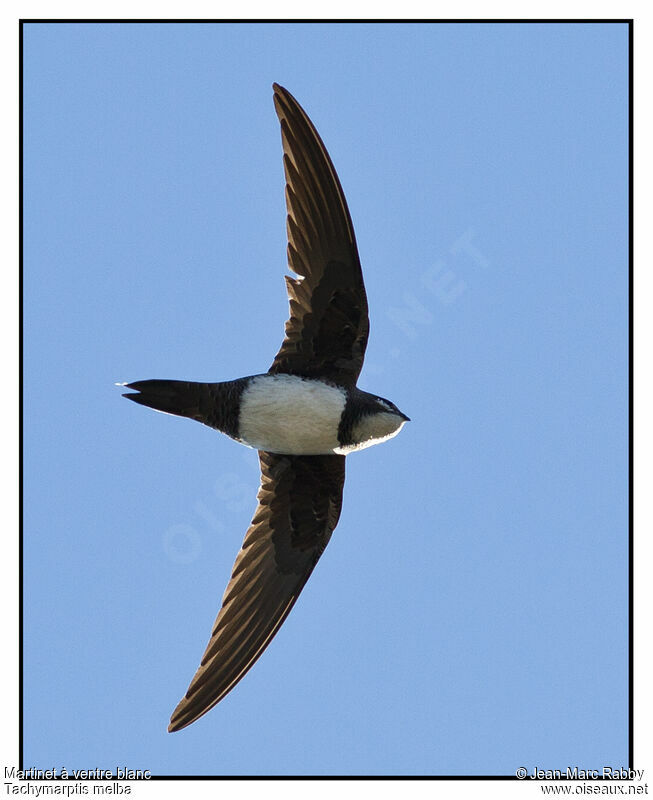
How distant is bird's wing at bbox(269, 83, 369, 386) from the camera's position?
7395 mm

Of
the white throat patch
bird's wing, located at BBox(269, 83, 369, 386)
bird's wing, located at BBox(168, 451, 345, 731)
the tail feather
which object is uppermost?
bird's wing, located at BBox(269, 83, 369, 386)

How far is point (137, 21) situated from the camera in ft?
25.3

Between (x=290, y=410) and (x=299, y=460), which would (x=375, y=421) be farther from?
(x=299, y=460)

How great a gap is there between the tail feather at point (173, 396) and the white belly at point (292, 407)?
27cm

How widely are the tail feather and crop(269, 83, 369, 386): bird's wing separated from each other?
20.5 inches

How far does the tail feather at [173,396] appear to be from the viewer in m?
7.42

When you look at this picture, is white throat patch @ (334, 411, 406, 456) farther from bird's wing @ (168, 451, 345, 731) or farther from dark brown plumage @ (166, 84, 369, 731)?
bird's wing @ (168, 451, 345, 731)

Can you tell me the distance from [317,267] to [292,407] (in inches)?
35.1

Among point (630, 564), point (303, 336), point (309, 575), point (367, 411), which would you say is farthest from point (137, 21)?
point (630, 564)

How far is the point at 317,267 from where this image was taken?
7.54 metres

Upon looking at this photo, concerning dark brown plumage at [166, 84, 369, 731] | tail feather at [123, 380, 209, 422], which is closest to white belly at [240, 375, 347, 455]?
dark brown plumage at [166, 84, 369, 731]

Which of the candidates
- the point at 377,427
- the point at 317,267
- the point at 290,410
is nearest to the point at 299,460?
the point at 290,410
